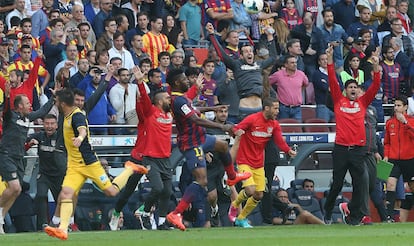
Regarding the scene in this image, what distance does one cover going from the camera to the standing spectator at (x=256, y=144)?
66.9 feet

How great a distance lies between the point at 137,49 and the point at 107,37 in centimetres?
64

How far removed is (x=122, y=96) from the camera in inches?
907

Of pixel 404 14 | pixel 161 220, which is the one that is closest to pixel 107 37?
pixel 161 220

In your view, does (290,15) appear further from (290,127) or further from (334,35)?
(290,127)

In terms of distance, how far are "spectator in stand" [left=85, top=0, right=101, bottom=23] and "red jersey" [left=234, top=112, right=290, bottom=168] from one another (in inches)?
231

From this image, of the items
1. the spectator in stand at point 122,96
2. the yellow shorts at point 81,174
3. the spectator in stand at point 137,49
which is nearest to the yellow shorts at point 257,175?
the spectator in stand at point 122,96

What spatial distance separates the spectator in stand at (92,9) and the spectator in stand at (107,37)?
108cm

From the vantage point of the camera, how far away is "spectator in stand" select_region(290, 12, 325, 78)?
87.3ft

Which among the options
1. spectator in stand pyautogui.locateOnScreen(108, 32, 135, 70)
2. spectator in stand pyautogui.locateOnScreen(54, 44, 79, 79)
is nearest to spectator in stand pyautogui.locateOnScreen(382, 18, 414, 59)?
spectator in stand pyautogui.locateOnScreen(108, 32, 135, 70)

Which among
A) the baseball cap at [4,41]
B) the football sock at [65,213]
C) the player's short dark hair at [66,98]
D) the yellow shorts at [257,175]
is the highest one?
the baseball cap at [4,41]

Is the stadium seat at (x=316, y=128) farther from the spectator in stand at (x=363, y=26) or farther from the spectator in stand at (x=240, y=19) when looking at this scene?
the spectator in stand at (x=363, y=26)

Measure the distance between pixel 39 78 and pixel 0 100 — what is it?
51.3 inches

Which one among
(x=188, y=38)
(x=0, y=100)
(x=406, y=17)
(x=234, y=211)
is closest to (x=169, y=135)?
(x=234, y=211)

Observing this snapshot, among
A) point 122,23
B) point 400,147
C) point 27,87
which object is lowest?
point 400,147
